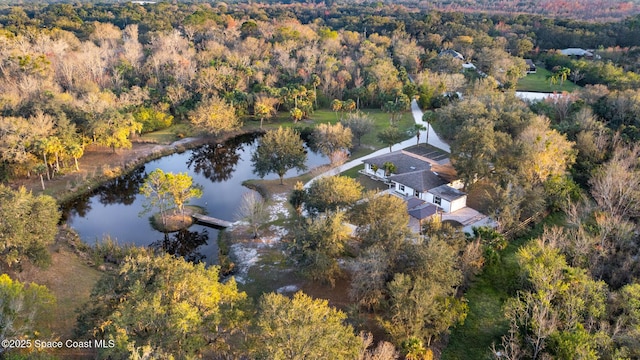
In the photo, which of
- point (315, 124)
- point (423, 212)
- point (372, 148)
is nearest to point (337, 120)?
point (315, 124)

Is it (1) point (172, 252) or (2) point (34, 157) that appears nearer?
(1) point (172, 252)

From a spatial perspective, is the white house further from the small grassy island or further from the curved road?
the small grassy island

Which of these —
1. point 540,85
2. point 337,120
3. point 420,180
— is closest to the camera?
point 420,180

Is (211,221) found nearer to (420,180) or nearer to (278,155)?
(278,155)

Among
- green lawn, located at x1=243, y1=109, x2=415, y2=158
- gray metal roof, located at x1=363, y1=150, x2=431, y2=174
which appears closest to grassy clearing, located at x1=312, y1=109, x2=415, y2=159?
green lawn, located at x1=243, y1=109, x2=415, y2=158

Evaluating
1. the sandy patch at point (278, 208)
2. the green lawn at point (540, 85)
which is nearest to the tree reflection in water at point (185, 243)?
the sandy patch at point (278, 208)

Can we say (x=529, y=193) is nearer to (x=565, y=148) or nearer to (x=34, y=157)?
(x=565, y=148)

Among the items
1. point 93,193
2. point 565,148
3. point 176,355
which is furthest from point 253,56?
point 176,355
